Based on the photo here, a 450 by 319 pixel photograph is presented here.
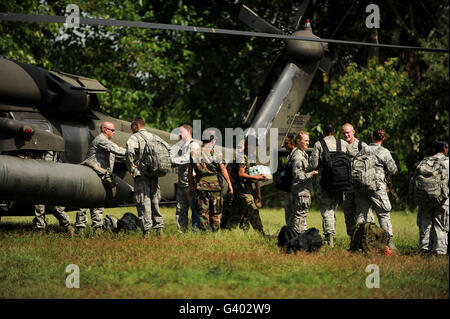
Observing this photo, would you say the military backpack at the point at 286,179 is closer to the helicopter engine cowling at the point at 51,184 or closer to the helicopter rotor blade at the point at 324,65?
the helicopter engine cowling at the point at 51,184

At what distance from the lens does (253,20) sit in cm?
1506

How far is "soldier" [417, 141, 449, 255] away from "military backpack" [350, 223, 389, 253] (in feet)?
2.16

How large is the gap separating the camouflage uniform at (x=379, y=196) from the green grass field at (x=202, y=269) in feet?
2.12

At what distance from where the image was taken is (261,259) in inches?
320

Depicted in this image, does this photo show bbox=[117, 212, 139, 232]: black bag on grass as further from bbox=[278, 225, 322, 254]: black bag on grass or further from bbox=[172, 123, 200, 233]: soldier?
bbox=[278, 225, 322, 254]: black bag on grass

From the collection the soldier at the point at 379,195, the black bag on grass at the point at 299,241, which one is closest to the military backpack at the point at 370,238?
the soldier at the point at 379,195

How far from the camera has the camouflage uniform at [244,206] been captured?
10.6m

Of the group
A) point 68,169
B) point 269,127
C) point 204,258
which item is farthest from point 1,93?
point 269,127

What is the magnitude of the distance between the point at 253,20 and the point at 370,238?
7844 millimetres

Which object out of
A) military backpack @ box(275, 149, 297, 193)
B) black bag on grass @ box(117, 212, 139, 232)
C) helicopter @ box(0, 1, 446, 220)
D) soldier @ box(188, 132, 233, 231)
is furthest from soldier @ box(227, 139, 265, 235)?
helicopter @ box(0, 1, 446, 220)

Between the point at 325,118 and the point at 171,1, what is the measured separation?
8.00m

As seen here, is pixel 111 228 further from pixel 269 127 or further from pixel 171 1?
pixel 171 1

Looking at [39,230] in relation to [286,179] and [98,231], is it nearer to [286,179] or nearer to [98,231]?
[98,231]
